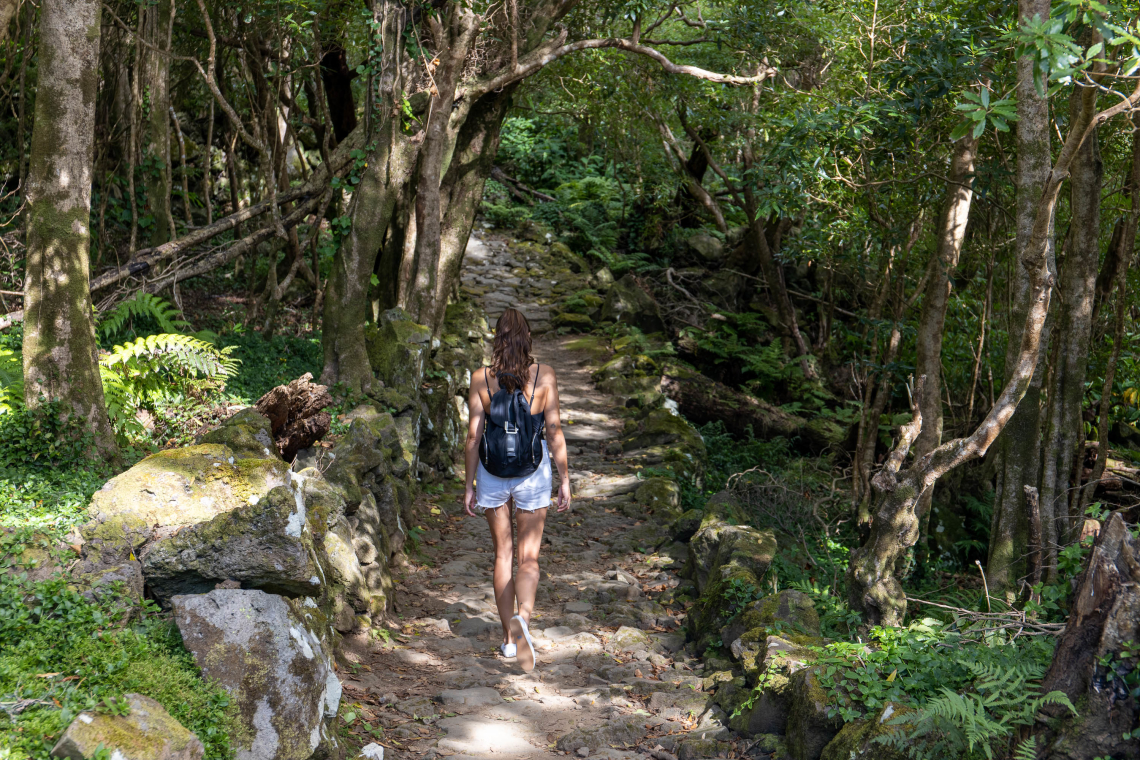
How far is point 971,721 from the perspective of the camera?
9.95 ft

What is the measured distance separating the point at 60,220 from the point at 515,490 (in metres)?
3.25

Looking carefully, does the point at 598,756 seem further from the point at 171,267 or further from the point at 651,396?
the point at 651,396

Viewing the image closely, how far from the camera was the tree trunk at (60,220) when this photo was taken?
16.0 feet

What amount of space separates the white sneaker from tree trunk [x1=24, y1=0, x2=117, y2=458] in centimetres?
285

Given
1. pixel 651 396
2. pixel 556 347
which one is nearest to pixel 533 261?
pixel 556 347

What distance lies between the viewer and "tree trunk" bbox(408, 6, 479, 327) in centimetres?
869

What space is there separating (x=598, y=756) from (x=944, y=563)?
21.9 ft

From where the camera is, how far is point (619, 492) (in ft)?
30.2

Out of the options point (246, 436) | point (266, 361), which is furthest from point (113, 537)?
point (266, 361)

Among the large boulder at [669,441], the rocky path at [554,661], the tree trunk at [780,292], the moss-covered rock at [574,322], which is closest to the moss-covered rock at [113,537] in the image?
the rocky path at [554,661]

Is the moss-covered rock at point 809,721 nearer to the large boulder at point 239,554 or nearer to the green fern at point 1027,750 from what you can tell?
the green fern at point 1027,750

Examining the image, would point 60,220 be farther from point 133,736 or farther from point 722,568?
point 722,568

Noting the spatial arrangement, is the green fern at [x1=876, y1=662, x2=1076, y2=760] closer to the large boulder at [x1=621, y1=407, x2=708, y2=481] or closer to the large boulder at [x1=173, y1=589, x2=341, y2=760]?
the large boulder at [x1=173, y1=589, x2=341, y2=760]

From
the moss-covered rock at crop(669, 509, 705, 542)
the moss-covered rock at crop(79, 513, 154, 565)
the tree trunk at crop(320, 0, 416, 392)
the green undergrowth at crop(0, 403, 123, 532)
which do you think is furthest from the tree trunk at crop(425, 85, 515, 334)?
the moss-covered rock at crop(79, 513, 154, 565)
